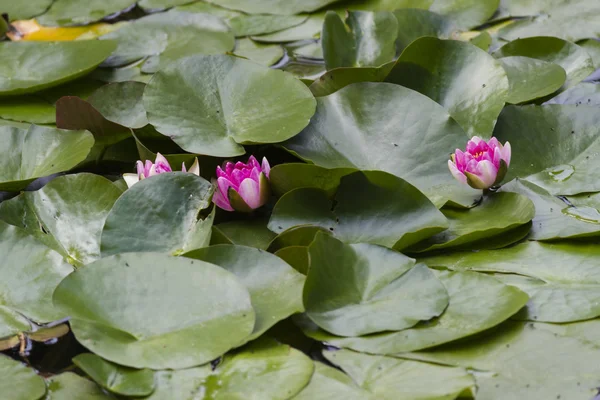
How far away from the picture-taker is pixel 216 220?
145 cm

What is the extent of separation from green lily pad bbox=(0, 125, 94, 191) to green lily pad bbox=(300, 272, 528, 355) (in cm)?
68

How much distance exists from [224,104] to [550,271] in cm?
75

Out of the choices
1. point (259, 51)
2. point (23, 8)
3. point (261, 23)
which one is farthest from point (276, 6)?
point (23, 8)

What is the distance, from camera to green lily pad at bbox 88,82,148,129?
65.7 inches

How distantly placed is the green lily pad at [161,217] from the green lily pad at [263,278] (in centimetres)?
6

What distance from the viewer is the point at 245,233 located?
4.57 ft

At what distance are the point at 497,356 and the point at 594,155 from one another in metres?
0.60

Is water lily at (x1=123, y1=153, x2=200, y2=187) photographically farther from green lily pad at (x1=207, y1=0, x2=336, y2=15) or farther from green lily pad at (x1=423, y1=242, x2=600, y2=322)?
green lily pad at (x1=207, y1=0, x2=336, y2=15)

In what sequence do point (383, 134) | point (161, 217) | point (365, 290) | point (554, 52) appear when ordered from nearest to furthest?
1. point (365, 290)
2. point (161, 217)
3. point (383, 134)
4. point (554, 52)

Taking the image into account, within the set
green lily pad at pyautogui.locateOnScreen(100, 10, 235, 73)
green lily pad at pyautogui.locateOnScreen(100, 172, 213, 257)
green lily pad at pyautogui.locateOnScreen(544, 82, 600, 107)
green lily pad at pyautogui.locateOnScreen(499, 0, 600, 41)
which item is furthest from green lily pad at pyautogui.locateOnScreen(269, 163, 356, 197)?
green lily pad at pyautogui.locateOnScreen(499, 0, 600, 41)

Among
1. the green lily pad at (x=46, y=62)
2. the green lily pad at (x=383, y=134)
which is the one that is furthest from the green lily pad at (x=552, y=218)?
the green lily pad at (x=46, y=62)

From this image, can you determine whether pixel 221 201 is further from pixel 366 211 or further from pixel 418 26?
pixel 418 26

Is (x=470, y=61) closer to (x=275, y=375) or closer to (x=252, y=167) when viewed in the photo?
(x=252, y=167)

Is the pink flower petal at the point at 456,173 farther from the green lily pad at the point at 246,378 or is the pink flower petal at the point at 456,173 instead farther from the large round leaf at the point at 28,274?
the large round leaf at the point at 28,274
